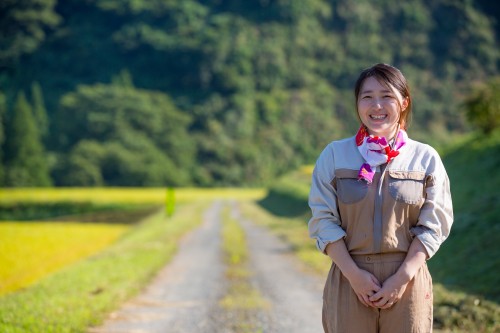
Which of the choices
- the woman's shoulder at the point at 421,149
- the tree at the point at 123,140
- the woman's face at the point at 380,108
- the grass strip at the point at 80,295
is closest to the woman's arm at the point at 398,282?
the woman's shoulder at the point at 421,149

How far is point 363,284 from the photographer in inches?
112

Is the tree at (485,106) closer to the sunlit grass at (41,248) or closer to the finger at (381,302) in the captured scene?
the sunlit grass at (41,248)

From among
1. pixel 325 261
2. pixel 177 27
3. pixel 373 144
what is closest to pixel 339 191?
pixel 373 144

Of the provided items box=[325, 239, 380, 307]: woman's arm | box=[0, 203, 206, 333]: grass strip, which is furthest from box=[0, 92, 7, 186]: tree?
box=[325, 239, 380, 307]: woman's arm

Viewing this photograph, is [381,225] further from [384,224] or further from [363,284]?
[363,284]

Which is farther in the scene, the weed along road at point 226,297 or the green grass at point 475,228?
the green grass at point 475,228

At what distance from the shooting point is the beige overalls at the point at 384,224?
115 inches

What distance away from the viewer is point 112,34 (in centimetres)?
10350

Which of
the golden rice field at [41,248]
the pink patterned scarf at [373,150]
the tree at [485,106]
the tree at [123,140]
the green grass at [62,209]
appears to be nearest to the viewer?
the pink patterned scarf at [373,150]

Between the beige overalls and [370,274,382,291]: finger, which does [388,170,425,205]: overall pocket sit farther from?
[370,274,382,291]: finger

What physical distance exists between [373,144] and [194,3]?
10552 cm

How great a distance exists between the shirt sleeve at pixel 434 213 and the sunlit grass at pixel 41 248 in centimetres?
1107

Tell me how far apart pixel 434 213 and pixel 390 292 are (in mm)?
393

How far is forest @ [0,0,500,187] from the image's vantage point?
6938cm
